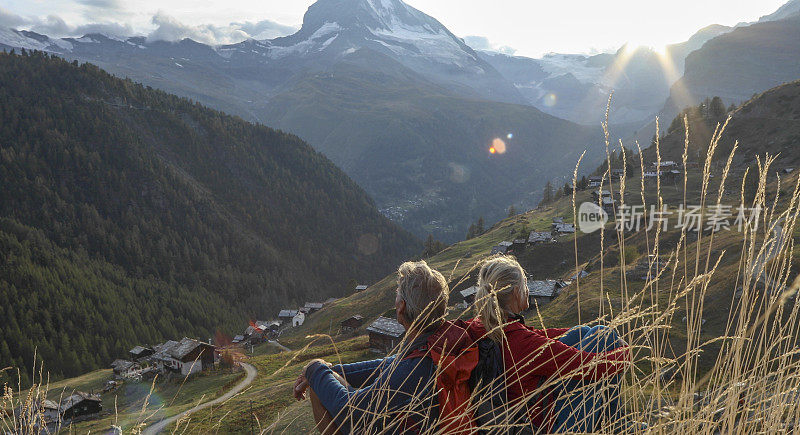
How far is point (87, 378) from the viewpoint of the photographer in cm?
5838

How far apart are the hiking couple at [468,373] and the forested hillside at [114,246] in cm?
11008

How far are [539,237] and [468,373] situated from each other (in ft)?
218

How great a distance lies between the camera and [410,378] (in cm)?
311

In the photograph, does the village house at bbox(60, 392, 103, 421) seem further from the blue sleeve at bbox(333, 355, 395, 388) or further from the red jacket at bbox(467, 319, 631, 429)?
the red jacket at bbox(467, 319, 631, 429)

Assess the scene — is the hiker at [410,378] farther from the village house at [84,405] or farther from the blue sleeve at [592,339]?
the village house at [84,405]

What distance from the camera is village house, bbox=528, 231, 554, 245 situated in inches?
2569

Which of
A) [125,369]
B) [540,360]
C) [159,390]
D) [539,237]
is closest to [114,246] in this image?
[125,369]

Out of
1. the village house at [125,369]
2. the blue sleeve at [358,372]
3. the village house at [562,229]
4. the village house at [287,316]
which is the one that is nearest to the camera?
the blue sleeve at [358,372]

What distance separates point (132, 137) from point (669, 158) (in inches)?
7946

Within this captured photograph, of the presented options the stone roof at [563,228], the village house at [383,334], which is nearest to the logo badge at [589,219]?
the stone roof at [563,228]

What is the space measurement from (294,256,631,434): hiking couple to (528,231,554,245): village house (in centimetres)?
6443

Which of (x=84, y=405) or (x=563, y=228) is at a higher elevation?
(x=563, y=228)

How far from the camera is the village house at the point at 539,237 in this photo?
65250 mm

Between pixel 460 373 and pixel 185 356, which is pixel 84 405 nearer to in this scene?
pixel 185 356
